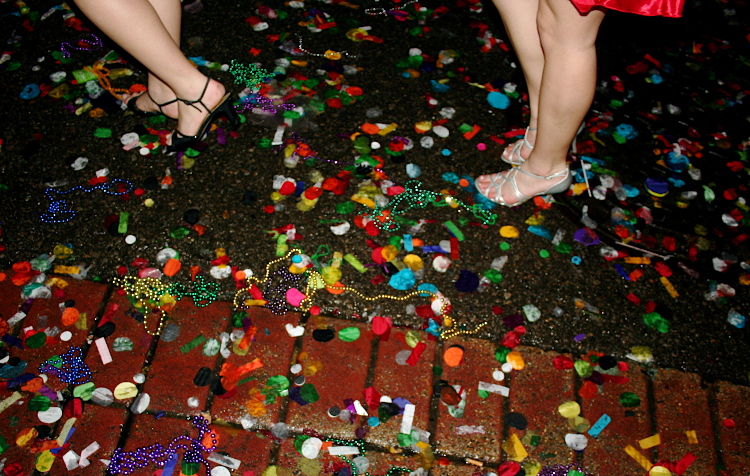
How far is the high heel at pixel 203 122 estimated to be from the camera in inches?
70.2

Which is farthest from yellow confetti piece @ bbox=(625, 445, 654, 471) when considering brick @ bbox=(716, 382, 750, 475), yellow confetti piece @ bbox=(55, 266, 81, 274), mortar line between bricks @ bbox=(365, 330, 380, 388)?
yellow confetti piece @ bbox=(55, 266, 81, 274)

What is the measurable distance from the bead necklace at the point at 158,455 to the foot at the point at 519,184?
114 cm

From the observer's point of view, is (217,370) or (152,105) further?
(152,105)

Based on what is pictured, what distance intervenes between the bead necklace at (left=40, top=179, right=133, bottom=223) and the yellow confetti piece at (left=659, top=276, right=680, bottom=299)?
5.82ft

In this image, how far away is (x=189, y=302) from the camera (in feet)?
5.17

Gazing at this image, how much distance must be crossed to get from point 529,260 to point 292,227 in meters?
0.77

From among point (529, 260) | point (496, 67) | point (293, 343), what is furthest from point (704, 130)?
point (293, 343)

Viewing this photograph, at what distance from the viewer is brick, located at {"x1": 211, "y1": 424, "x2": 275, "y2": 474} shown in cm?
136

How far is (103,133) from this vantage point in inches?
75.0

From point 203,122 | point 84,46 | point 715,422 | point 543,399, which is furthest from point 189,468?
point 84,46

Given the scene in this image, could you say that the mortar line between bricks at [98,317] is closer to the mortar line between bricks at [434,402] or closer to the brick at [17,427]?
the brick at [17,427]

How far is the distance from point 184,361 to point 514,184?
1152mm

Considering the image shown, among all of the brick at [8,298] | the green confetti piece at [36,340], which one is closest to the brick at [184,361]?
the green confetti piece at [36,340]

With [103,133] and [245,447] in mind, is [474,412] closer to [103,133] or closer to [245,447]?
[245,447]
